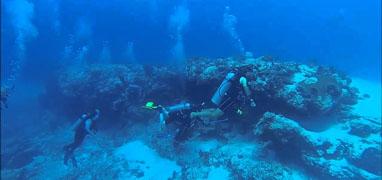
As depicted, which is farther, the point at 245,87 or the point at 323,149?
the point at 323,149

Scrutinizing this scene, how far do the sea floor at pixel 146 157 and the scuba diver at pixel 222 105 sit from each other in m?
1.91

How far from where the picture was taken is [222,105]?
26.5ft

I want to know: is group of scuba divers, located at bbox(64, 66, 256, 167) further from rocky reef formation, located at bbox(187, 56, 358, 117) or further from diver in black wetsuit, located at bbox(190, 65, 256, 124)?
rocky reef formation, located at bbox(187, 56, 358, 117)

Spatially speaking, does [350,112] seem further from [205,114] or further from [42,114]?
[42,114]

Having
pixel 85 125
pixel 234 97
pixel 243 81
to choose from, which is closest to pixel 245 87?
pixel 243 81

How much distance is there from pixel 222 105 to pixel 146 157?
4.31 m

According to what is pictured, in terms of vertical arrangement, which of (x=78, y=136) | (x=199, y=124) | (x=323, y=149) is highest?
(x=78, y=136)

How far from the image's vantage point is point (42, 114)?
18828 millimetres

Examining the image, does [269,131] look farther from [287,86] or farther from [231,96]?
[231,96]

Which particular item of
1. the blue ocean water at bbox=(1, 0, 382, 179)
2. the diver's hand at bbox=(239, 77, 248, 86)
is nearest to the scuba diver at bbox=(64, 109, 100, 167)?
the blue ocean water at bbox=(1, 0, 382, 179)

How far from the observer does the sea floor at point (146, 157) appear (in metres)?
9.57

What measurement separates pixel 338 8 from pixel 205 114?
4187 cm

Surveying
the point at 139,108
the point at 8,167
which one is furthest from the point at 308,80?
the point at 8,167

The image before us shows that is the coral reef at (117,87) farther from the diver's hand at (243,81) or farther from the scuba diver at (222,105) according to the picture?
the diver's hand at (243,81)
